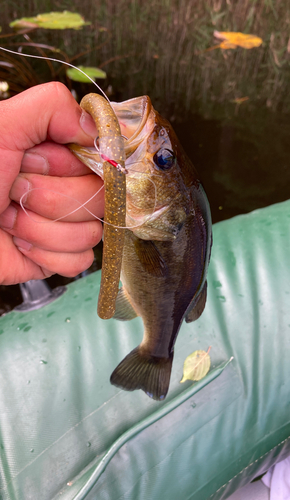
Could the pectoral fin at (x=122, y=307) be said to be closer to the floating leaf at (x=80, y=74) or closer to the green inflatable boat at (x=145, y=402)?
the green inflatable boat at (x=145, y=402)

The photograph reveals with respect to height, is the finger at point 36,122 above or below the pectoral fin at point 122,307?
above

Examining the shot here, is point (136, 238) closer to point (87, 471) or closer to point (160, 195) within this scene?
point (160, 195)

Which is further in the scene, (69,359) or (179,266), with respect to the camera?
(69,359)

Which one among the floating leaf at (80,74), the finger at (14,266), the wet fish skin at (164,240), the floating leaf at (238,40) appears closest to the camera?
the wet fish skin at (164,240)

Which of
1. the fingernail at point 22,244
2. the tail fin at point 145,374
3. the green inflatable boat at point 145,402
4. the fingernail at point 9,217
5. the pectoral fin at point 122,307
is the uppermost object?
the fingernail at point 9,217

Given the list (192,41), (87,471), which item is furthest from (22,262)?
(192,41)

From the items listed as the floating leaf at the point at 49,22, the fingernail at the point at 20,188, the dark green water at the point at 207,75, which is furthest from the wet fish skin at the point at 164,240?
the floating leaf at the point at 49,22

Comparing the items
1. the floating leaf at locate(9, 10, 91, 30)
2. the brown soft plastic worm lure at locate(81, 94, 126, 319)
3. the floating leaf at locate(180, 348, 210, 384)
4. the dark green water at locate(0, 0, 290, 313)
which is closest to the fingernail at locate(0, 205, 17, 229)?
the brown soft plastic worm lure at locate(81, 94, 126, 319)

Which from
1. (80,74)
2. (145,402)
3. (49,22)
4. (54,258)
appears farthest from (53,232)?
(49,22)
